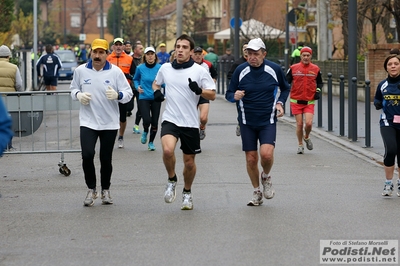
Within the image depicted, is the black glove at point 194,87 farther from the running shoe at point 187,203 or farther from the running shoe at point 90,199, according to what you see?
the running shoe at point 90,199

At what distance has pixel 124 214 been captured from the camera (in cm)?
952

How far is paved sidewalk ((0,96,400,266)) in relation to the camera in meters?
7.50

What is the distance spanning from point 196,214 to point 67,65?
38.5m

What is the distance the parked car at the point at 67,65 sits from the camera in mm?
46750

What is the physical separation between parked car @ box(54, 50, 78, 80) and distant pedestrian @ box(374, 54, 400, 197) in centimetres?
3654

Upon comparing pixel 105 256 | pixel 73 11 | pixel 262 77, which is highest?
pixel 73 11

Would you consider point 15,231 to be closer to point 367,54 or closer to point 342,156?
point 342,156

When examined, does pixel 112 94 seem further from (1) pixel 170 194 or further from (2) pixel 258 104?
(2) pixel 258 104

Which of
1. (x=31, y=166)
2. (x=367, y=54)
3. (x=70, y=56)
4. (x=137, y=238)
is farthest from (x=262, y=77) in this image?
(x=70, y=56)

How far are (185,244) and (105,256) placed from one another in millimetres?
774

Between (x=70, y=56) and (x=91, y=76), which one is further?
(x=70, y=56)

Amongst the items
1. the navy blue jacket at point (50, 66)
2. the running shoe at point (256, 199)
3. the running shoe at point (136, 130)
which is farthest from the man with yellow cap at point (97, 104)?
the navy blue jacket at point (50, 66)

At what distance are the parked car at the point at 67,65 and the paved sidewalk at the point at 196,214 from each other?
32093 millimetres

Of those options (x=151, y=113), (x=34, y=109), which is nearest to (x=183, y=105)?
(x=34, y=109)
